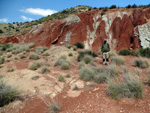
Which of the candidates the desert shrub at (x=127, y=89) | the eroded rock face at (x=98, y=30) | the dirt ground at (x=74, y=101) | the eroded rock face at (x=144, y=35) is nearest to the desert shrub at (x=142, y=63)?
the dirt ground at (x=74, y=101)

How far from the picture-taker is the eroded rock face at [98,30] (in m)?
14.7

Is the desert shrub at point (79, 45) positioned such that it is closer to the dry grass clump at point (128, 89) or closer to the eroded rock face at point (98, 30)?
the eroded rock face at point (98, 30)

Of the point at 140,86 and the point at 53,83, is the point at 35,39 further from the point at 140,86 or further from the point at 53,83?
the point at 140,86

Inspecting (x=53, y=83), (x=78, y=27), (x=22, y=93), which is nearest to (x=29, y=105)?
(x=22, y=93)

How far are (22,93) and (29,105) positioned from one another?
1000 millimetres

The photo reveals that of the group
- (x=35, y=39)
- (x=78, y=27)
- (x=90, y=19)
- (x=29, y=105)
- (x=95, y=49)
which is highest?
(x=90, y=19)

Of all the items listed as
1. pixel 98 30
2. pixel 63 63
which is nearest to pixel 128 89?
pixel 63 63

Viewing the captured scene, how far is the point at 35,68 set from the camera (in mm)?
8688

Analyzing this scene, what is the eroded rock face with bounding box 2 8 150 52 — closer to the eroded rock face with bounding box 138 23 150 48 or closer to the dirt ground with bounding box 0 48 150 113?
the eroded rock face with bounding box 138 23 150 48

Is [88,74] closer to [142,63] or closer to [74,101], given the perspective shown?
[74,101]

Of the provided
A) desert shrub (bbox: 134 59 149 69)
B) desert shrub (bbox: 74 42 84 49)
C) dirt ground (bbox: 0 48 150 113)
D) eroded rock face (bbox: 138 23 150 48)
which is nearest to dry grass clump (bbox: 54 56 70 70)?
A: dirt ground (bbox: 0 48 150 113)

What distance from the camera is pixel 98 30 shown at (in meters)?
17.2

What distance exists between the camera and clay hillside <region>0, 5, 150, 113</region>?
3.74 meters

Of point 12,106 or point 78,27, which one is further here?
point 78,27
